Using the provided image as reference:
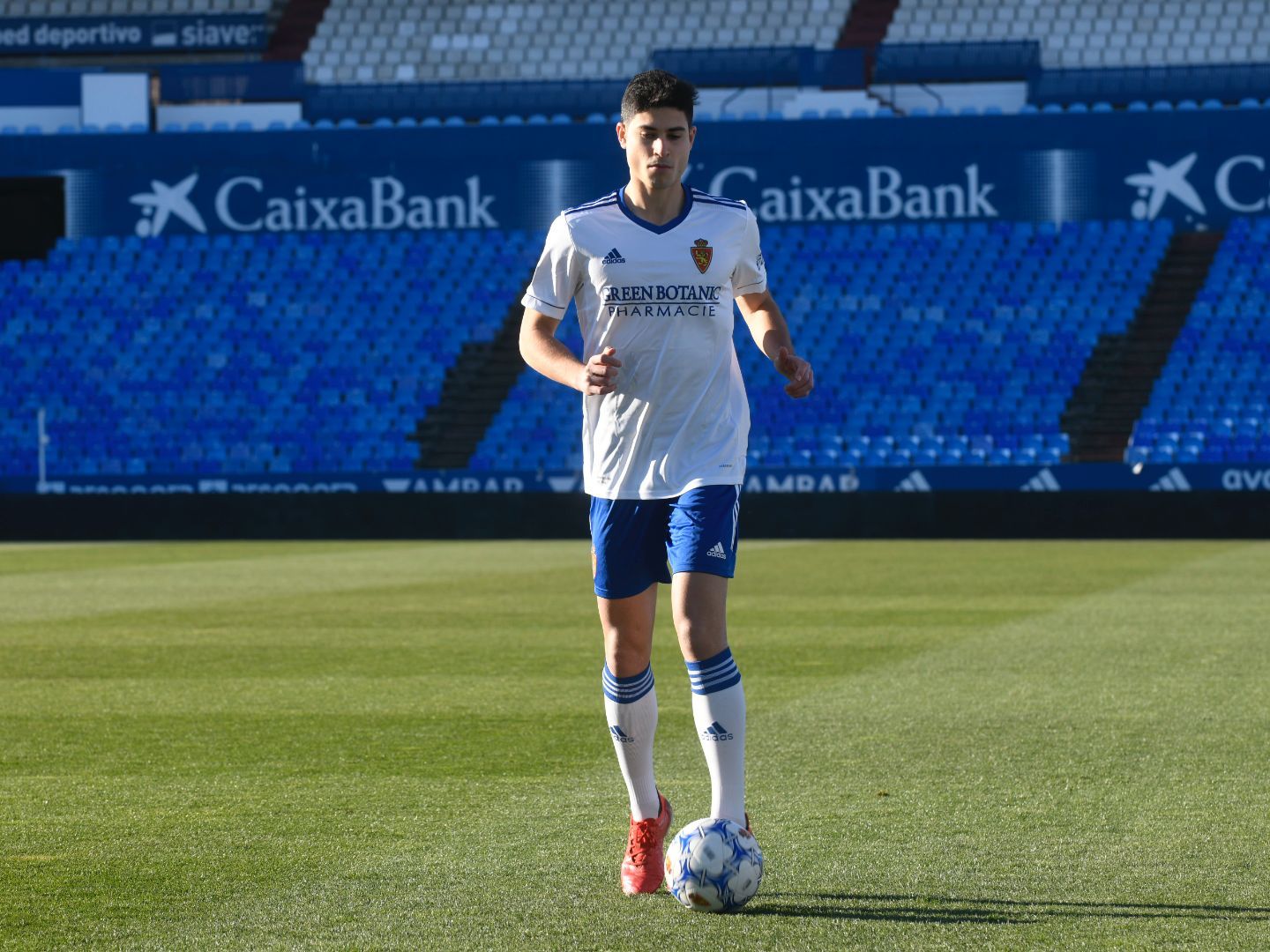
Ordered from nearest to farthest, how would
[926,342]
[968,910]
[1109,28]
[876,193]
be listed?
[968,910], [926,342], [876,193], [1109,28]

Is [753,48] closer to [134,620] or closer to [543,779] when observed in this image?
[134,620]

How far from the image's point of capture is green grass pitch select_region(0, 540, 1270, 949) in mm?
4027

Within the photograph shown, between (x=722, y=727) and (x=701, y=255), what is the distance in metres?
1.19

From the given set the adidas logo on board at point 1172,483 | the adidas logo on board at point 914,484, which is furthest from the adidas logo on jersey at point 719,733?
the adidas logo on board at point 1172,483

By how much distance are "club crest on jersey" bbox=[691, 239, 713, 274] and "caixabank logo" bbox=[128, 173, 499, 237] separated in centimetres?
2713

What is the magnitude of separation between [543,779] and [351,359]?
24576 millimetres

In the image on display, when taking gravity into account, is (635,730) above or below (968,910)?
above

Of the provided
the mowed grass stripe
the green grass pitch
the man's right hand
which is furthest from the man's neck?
the mowed grass stripe

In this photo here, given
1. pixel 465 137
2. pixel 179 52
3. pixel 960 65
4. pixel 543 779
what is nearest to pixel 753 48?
pixel 960 65

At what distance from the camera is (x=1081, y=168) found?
99.7 ft

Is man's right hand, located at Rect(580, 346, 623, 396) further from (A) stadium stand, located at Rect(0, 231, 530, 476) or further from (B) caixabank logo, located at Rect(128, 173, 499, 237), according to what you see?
(B) caixabank logo, located at Rect(128, 173, 499, 237)

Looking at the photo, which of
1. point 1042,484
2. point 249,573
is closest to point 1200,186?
point 1042,484

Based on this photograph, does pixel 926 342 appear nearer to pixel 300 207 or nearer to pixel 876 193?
pixel 876 193

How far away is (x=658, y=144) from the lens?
4543mm
